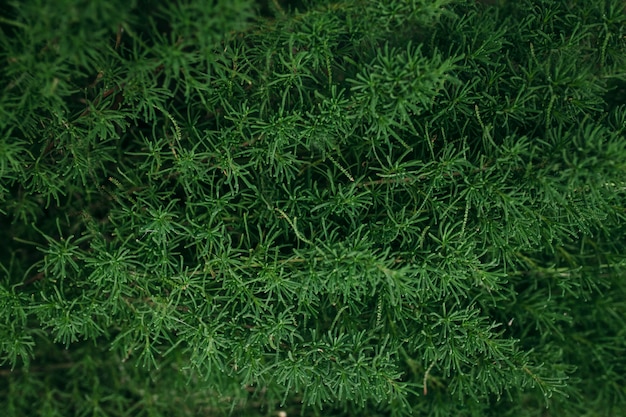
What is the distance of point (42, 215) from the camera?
1.46 m

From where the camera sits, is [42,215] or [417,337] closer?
[417,337]

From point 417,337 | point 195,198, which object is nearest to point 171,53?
point 195,198

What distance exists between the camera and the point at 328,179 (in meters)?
1.27

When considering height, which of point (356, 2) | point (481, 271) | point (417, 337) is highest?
point (356, 2)

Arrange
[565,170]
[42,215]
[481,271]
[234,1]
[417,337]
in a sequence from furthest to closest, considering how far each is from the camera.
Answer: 1. [42,215]
2. [417,337]
3. [481,271]
4. [565,170]
5. [234,1]

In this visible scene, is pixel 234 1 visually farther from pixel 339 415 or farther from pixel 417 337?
pixel 339 415

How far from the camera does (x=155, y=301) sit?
1.21m

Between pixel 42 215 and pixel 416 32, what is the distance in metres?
0.98

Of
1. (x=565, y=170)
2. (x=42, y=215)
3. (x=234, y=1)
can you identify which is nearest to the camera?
(x=234, y=1)

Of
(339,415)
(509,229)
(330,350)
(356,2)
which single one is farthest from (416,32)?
(339,415)

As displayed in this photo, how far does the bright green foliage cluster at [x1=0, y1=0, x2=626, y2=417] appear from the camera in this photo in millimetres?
1113

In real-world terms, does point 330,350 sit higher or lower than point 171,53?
lower

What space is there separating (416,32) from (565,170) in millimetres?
438

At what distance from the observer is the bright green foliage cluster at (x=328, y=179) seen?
111 centimetres
